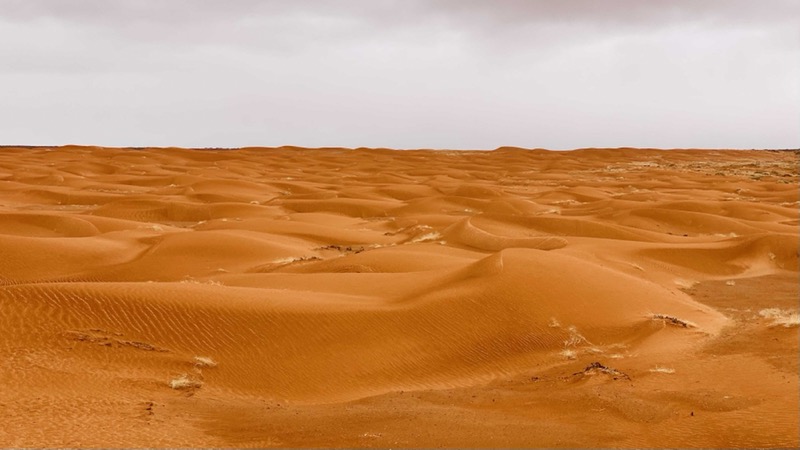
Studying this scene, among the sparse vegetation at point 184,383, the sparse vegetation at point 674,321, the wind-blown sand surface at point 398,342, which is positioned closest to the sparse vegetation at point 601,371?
the wind-blown sand surface at point 398,342

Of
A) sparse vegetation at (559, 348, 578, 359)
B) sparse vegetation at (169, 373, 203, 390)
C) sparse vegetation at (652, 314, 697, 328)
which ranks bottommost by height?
sparse vegetation at (559, 348, 578, 359)

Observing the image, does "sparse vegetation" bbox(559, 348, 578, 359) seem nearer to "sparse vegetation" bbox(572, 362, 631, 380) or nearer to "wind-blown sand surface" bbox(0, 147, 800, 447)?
"wind-blown sand surface" bbox(0, 147, 800, 447)

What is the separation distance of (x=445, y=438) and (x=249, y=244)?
47.2 ft

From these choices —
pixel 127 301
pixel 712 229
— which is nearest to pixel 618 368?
pixel 127 301

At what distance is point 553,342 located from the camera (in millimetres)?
10281

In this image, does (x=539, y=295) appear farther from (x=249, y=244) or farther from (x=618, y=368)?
(x=249, y=244)

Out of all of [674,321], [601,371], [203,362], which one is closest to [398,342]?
[203,362]

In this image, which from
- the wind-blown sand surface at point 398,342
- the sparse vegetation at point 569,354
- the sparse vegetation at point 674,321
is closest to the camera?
the wind-blown sand surface at point 398,342

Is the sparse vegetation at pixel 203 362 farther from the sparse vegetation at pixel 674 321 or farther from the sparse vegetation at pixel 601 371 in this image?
the sparse vegetation at pixel 674 321

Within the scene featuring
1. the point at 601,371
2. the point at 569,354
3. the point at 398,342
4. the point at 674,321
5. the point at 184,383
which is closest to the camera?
the point at 184,383

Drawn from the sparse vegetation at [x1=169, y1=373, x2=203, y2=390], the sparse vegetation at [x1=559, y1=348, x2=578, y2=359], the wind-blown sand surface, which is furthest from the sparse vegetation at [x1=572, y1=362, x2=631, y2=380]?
the sparse vegetation at [x1=169, y1=373, x2=203, y2=390]

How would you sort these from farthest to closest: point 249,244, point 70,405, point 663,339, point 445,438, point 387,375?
1. point 249,244
2. point 663,339
3. point 387,375
4. point 70,405
5. point 445,438

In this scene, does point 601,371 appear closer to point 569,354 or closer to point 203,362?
point 569,354

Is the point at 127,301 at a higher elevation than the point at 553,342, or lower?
higher
